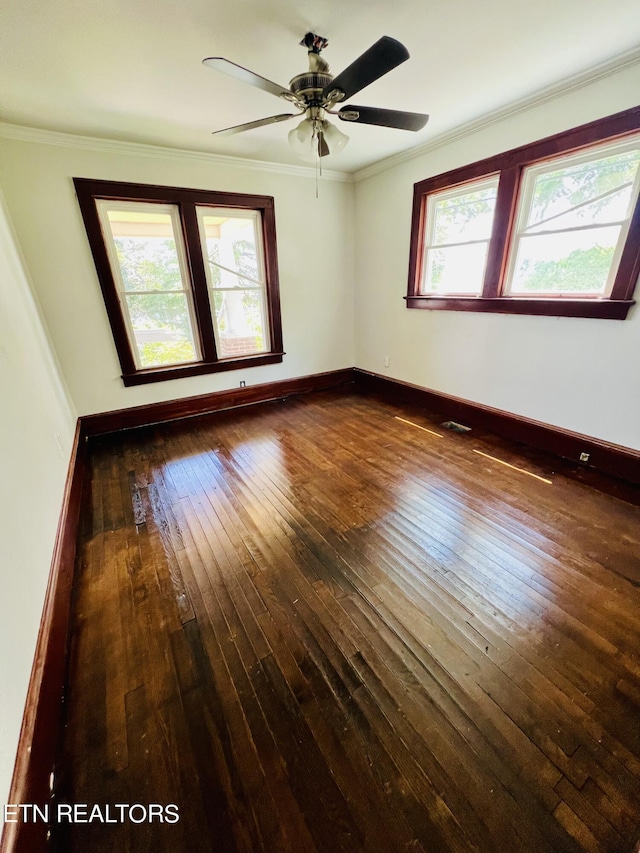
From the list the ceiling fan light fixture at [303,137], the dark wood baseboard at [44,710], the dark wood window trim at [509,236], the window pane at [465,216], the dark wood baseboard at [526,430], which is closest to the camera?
the dark wood baseboard at [44,710]

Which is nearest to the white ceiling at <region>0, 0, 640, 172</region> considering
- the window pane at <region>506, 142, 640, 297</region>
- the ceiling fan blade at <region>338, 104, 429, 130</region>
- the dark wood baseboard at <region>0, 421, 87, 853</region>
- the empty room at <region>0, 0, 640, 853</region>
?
the empty room at <region>0, 0, 640, 853</region>

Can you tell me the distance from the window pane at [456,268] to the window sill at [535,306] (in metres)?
0.13

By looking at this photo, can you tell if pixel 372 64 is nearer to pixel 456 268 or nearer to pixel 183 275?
pixel 456 268

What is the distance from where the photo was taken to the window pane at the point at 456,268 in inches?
126

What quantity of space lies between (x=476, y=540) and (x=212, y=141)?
12.9ft

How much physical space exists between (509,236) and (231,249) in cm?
283

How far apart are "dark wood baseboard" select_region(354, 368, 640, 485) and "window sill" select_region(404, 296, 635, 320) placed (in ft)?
2.98

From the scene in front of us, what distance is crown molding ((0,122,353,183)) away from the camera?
8.84 feet

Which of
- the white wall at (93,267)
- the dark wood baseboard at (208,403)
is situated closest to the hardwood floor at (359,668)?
the dark wood baseboard at (208,403)

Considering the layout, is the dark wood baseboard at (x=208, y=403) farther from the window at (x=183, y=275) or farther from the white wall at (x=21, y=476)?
the white wall at (x=21, y=476)

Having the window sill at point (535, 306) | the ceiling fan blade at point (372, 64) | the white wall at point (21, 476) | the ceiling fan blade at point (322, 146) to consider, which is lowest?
the white wall at point (21, 476)

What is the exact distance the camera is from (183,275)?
3625 mm

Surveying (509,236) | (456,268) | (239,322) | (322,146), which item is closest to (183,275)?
(239,322)

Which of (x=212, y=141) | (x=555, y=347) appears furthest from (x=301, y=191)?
(x=555, y=347)
